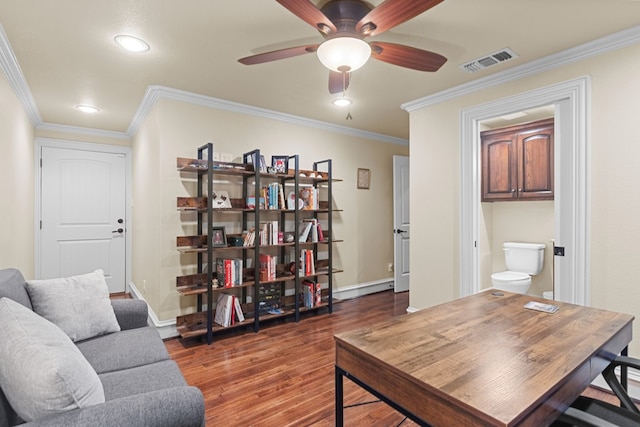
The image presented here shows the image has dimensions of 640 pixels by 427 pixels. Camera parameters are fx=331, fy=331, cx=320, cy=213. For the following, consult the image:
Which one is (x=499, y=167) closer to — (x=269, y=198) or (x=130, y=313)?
(x=269, y=198)

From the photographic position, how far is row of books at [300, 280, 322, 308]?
3885 mm

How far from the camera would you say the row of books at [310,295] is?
3885 millimetres

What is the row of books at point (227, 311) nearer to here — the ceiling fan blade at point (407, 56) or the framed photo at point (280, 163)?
the framed photo at point (280, 163)

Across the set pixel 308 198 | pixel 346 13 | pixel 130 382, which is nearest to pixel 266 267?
pixel 308 198

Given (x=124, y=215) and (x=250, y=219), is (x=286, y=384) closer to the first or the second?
(x=250, y=219)

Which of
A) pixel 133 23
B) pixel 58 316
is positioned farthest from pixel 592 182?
pixel 58 316

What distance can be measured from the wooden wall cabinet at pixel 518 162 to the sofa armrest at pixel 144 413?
3.72m

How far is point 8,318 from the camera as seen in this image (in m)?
1.25

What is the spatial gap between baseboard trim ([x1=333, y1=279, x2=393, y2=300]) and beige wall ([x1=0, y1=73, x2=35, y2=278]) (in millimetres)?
3445

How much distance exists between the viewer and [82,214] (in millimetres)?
4816

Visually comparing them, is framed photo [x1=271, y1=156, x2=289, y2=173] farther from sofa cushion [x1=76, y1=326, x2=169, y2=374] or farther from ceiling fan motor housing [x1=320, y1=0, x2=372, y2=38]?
sofa cushion [x1=76, y1=326, x2=169, y2=374]

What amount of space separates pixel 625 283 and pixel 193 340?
11.5 feet

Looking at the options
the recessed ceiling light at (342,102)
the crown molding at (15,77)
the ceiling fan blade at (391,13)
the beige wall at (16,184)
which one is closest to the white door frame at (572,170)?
the recessed ceiling light at (342,102)

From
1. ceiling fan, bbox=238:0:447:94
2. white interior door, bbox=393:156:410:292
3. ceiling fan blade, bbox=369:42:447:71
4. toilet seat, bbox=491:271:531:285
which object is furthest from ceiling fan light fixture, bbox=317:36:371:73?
white interior door, bbox=393:156:410:292
